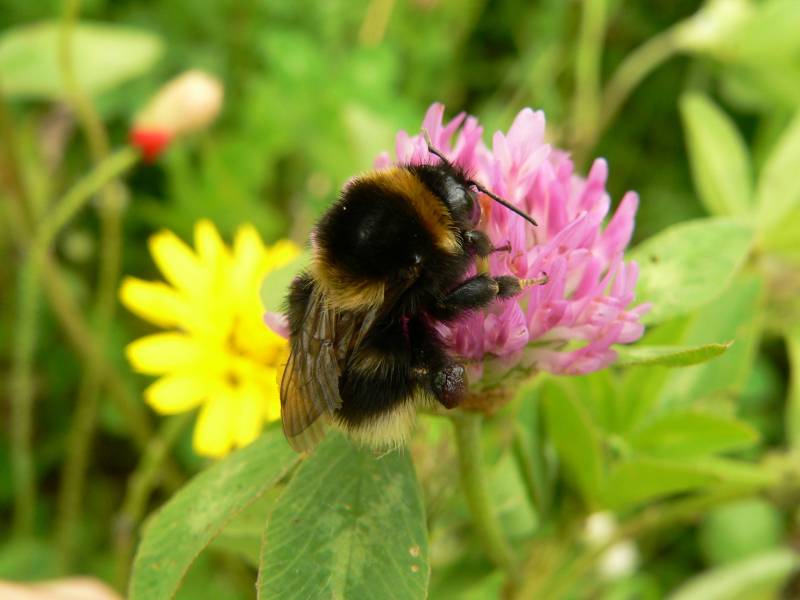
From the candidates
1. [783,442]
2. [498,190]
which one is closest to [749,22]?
[783,442]

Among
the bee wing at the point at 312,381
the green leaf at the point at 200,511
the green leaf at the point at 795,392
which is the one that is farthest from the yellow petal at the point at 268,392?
the green leaf at the point at 795,392

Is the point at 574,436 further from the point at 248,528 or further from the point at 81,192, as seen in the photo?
the point at 81,192

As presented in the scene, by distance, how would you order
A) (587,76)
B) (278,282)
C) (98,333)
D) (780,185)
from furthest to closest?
(587,76)
(98,333)
(780,185)
(278,282)

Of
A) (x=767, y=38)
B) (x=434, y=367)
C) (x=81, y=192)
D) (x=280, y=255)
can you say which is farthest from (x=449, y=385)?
(x=767, y=38)

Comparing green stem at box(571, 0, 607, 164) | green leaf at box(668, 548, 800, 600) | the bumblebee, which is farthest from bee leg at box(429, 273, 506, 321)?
green stem at box(571, 0, 607, 164)

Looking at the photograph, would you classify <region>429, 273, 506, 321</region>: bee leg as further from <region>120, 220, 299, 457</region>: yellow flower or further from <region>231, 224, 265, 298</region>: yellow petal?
<region>231, 224, 265, 298</region>: yellow petal

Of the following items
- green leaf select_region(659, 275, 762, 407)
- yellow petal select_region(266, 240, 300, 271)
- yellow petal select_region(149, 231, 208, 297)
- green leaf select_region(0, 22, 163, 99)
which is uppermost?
green leaf select_region(0, 22, 163, 99)
